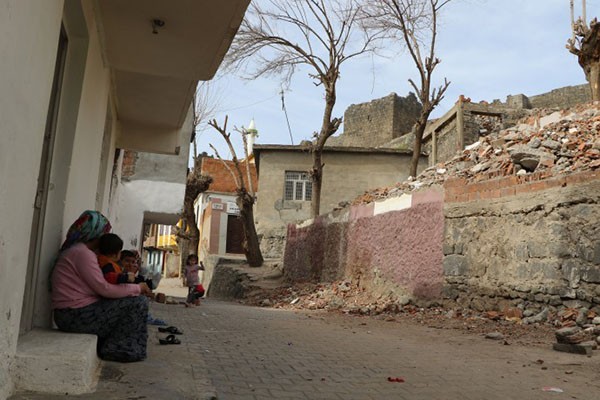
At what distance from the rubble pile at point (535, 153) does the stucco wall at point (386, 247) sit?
2.75ft

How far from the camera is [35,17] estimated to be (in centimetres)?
257

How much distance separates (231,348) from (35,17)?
3.51m

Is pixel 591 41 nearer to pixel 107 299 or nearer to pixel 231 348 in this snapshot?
pixel 231 348

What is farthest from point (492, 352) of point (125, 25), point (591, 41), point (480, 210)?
point (591, 41)

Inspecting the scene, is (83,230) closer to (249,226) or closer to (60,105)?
(60,105)

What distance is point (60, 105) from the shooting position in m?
3.78

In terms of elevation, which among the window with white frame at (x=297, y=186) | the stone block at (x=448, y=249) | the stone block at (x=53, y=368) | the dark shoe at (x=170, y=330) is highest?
the window with white frame at (x=297, y=186)

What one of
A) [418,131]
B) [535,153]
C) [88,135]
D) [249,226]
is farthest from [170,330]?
[418,131]

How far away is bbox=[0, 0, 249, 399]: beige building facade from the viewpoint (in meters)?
2.49

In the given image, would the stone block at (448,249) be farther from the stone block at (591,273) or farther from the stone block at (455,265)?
the stone block at (591,273)

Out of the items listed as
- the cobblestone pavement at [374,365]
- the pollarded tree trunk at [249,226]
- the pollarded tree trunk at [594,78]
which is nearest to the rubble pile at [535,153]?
the cobblestone pavement at [374,365]

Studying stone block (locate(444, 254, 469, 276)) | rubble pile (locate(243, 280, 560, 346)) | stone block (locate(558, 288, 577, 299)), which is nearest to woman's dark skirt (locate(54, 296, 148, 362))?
rubble pile (locate(243, 280, 560, 346))

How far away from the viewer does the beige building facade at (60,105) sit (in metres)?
2.49

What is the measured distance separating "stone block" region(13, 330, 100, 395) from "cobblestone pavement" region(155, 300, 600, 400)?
85 cm
